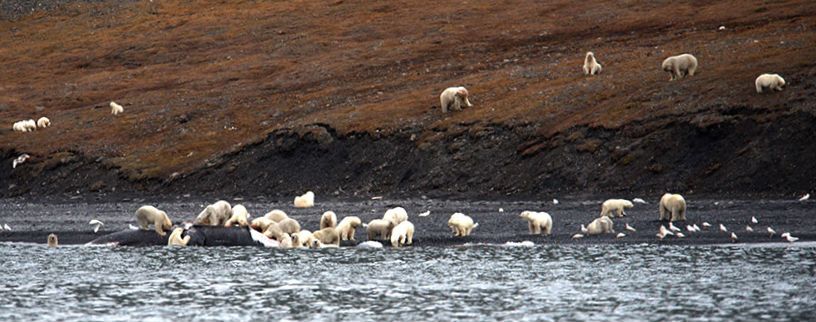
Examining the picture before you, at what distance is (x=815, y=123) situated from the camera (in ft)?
160

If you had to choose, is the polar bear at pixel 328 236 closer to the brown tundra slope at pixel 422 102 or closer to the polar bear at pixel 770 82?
the brown tundra slope at pixel 422 102

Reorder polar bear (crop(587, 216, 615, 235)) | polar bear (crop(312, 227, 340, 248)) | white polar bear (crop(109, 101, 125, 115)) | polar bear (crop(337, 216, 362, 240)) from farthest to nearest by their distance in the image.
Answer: white polar bear (crop(109, 101, 125, 115)) < polar bear (crop(337, 216, 362, 240)) < polar bear (crop(587, 216, 615, 235)) < polar bear (crop(312, 227, 340, 248))

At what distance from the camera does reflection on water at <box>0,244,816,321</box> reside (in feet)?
77.8

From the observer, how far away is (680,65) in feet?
201

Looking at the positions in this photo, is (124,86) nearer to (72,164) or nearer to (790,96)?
(72,164)

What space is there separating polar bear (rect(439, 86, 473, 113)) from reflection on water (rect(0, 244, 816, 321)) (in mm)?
30722

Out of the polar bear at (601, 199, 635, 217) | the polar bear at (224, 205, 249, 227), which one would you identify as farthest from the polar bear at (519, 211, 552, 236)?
the polar bear at (224, 205, 249, 227)

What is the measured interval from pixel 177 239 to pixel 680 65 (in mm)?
31963

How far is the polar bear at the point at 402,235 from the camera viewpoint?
34.8m

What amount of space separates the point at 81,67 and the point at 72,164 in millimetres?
40012

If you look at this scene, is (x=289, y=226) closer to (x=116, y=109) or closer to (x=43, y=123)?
(x=43, y=123)

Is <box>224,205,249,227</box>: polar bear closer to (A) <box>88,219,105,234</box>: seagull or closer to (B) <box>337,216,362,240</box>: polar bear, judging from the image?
(B) <box>337,216,362,240</box>: polar bear

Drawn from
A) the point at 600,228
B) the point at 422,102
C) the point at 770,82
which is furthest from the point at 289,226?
the point at 422,102

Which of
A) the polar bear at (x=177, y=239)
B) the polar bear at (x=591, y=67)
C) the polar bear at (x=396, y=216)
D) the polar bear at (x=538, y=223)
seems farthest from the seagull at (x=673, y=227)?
the polar bear at (x=591, y=67)
